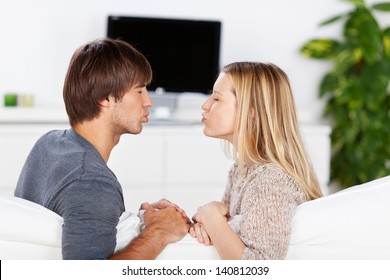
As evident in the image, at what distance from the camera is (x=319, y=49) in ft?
17.6

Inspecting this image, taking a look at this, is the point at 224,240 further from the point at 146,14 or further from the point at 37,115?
the point at 146,14

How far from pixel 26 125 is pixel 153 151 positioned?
810mm

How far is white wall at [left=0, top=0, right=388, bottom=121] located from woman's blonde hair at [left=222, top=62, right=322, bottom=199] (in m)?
3.24

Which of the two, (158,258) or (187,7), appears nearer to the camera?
(158,258)

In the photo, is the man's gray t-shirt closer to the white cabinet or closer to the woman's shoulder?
the woman's shoulder

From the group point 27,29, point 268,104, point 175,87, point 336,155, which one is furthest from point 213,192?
point 268,104

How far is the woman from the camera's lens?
1.64 meters

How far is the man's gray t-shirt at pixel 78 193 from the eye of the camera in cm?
154

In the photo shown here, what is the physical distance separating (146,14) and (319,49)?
131 centimetres

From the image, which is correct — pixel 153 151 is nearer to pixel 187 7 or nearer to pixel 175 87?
pixel 175 87

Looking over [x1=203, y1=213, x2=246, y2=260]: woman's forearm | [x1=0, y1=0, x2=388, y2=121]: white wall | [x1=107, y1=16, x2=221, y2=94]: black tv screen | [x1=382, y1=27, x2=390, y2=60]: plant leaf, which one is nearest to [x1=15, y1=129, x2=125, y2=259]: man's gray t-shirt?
[x1=203, y1=213, x2=246, y2=260]: woman's forearm

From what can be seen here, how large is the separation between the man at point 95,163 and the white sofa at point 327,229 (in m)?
0.06

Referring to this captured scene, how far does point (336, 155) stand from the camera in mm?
5438

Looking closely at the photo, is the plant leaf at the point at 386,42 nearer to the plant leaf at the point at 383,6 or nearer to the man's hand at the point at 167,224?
the plant leaf at the point at 383,6
